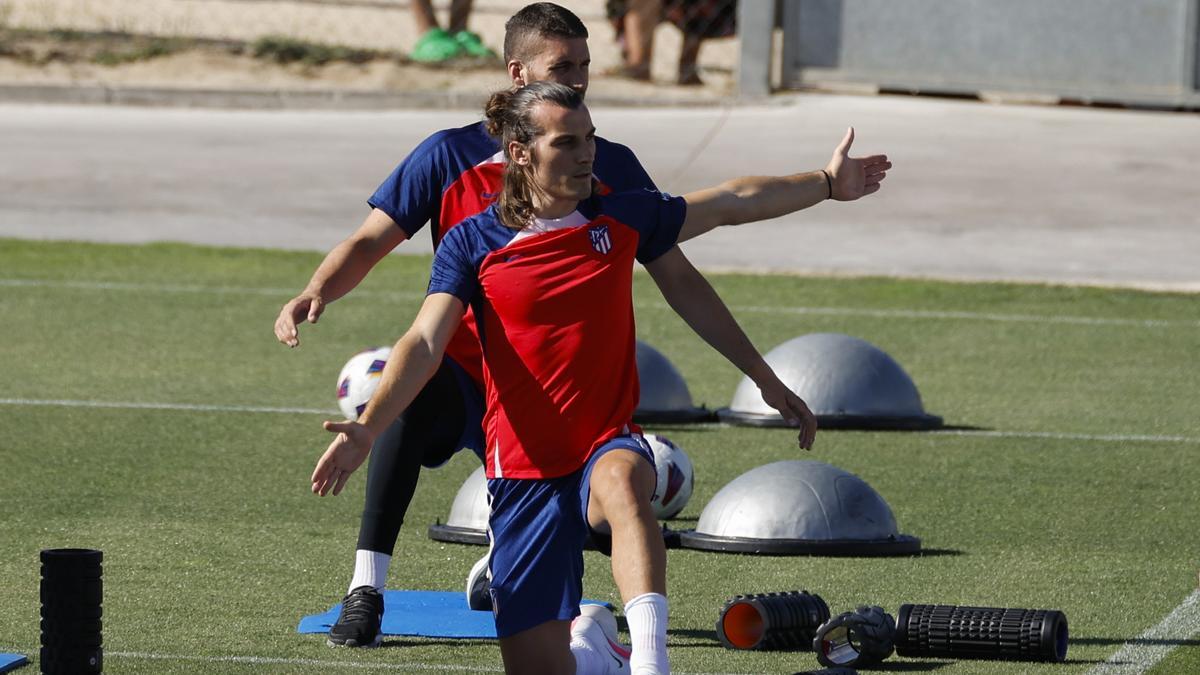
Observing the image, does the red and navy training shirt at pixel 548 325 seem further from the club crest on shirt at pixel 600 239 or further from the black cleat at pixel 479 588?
the black cleat at pixel 479 588

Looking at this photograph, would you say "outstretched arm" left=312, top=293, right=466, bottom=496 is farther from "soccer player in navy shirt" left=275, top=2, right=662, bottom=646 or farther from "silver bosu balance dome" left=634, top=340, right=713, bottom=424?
"silver bosu balance dome" left=634, top=340, right=713, bottom=424

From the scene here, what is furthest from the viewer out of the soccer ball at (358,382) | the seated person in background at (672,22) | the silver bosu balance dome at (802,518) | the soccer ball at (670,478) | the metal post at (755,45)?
the seated person in background at (672,22)

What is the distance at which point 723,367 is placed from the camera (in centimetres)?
1292

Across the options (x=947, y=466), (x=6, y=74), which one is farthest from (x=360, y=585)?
(x=6, y=74)

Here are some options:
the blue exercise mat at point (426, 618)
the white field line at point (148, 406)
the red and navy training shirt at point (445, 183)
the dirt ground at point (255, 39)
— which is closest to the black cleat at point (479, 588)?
the blue exercise mat at point (426, 618)

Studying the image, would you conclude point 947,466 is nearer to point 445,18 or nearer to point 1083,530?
point 1083,530

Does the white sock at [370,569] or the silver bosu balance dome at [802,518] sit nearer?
the white sock at [370,569]

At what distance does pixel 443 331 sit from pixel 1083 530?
3.73 metres

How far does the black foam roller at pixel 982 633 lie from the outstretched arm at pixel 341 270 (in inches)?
73.1

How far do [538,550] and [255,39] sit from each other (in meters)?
19.5

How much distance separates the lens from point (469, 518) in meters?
8.20

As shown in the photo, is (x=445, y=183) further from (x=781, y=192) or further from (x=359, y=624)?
(x=359, y=624)

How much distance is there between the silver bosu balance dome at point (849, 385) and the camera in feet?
34.9

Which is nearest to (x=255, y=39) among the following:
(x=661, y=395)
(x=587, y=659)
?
(x=661, y=395)
